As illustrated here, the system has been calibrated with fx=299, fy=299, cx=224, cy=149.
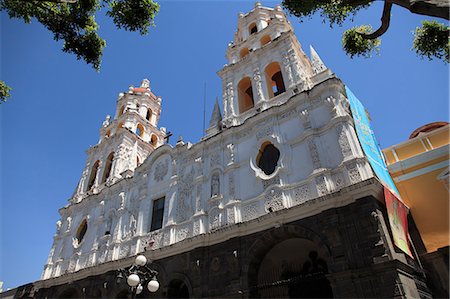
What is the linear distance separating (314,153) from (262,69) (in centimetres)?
697

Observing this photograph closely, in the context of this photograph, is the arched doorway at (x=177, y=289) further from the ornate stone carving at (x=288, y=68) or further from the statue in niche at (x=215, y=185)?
the ornate stone carving at (x=288, y=68)

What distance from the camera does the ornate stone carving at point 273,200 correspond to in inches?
436

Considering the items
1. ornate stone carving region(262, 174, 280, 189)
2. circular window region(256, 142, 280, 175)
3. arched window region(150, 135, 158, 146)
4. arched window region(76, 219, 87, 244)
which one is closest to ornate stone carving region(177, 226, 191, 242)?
ornate stone carving region(262, 174, 280, 189)

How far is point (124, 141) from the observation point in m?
22.5

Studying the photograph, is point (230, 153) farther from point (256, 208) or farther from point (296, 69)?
point (296, 69)

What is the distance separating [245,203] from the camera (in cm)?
1212

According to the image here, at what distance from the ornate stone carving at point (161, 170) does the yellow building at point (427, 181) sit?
10925 mm

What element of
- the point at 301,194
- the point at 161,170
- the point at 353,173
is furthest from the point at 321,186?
the point at 161,170

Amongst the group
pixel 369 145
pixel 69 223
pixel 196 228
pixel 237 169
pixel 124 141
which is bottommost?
pixel 196 228

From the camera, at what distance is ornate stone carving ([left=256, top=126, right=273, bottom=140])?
1322cm

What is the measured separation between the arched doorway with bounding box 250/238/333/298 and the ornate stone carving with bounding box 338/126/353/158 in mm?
3567

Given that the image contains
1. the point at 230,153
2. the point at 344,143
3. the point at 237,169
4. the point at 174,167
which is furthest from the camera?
the point at 174,167

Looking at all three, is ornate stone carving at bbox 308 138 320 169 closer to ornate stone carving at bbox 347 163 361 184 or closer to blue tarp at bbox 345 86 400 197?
ornate stone carving at bbox 347 163 361 184

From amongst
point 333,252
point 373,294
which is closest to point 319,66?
point 333,252
